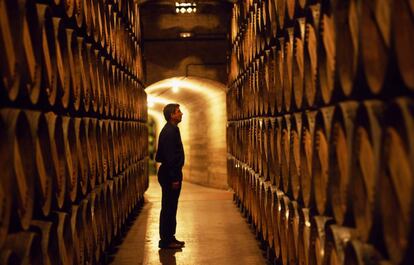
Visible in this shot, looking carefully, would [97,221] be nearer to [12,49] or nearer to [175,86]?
[12,49]

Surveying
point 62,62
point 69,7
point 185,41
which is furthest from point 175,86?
point 62,62

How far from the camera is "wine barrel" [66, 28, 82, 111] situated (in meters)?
3.81

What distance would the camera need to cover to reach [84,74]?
447 cm

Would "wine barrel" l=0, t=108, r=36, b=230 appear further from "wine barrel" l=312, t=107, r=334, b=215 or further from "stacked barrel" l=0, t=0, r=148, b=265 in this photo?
"wine barrel" l=312, t=107, r=334, b=215

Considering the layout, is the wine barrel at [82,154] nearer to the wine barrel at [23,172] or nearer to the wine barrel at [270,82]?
the wine barrel at [23,172]

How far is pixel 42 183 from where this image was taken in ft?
10.0

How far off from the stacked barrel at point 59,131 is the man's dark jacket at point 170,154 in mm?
560

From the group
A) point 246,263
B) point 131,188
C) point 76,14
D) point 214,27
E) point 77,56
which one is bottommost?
point 246,263

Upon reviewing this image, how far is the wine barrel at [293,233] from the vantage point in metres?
4.05

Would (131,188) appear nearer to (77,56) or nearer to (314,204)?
(77,56)

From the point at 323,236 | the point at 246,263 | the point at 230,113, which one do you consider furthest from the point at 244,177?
the point at 323,236

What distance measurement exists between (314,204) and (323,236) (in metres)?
0.47

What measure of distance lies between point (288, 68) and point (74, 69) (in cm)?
170

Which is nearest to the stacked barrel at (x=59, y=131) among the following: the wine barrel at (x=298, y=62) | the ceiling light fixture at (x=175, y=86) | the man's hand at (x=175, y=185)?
the man's hand at (x=175, y=185)
